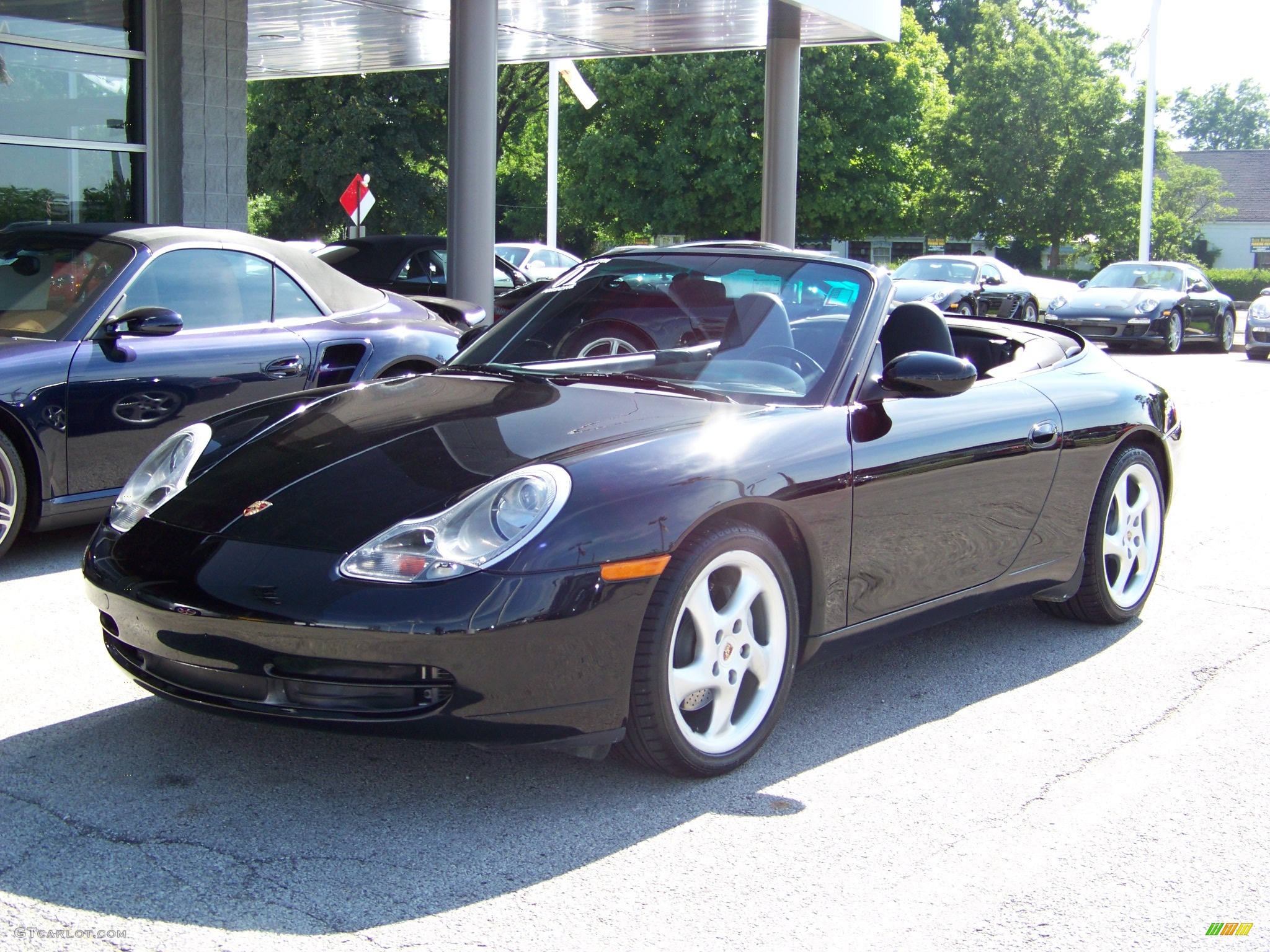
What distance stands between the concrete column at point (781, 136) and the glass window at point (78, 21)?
21.5 ft

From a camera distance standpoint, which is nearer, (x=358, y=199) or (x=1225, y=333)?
(x=1225, y=333)

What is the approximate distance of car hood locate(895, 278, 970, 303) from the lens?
19828mm

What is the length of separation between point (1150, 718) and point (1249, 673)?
720 millimetres

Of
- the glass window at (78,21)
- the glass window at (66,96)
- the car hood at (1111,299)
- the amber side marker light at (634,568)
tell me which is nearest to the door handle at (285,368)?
the amber side marker light at (634,568)

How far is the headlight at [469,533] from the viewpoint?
3.05 m

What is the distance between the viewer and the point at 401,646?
2973mm

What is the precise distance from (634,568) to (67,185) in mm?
10491

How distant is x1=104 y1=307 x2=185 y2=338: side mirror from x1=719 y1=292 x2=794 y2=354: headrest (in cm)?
275

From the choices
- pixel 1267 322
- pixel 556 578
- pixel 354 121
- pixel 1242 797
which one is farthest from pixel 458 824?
pixel 354 121

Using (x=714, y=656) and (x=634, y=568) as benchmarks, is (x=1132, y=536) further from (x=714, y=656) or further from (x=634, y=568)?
(x=634, y=568)

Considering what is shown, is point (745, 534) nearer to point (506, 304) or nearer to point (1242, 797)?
point (1242, 797)

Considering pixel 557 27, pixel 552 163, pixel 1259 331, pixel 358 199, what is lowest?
pixel 1259 331

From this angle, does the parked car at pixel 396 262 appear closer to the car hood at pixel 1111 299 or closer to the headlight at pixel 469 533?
the headlight at pixel 469 533

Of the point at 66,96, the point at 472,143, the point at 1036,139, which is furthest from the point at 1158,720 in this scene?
the point at 1036,139
